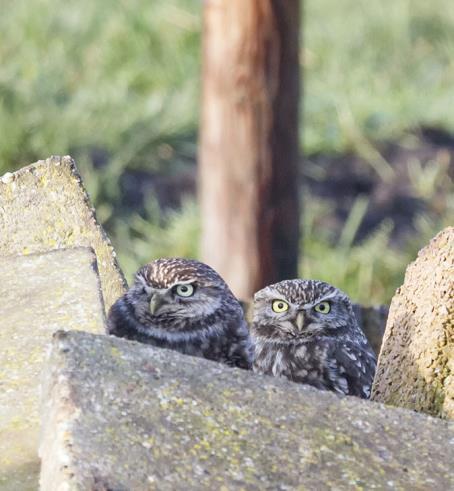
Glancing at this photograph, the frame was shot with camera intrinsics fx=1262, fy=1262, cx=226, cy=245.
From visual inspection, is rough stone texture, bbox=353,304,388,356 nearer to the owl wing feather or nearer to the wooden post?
the owl wing feather

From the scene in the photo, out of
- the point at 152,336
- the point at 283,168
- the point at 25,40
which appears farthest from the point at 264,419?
the point at 25,40

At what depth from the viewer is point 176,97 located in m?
10.9

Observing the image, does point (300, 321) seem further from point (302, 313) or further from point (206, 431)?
point (206, 431)

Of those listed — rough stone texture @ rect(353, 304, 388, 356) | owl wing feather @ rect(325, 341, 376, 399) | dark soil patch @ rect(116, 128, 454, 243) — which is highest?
owl wing feather @ rect(325, 341, 376, 399)

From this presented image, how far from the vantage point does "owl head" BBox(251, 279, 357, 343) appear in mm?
4469

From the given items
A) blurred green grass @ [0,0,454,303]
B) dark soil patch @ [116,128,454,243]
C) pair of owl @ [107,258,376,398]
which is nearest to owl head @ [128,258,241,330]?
pair of owl @ [107,258,376,398]

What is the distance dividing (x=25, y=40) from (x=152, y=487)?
9820mm

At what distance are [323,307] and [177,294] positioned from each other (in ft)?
2.25

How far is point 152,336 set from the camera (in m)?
3.87

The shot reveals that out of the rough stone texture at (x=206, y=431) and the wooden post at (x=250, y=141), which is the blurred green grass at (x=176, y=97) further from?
the rough stone texture at (x=206, y=431)

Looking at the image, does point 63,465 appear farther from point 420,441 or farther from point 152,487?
point 420,441

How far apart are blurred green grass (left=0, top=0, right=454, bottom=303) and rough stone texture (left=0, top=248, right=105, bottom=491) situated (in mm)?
5355

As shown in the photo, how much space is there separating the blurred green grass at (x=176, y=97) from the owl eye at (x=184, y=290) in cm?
467

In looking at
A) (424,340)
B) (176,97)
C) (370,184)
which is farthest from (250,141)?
(424,340)
